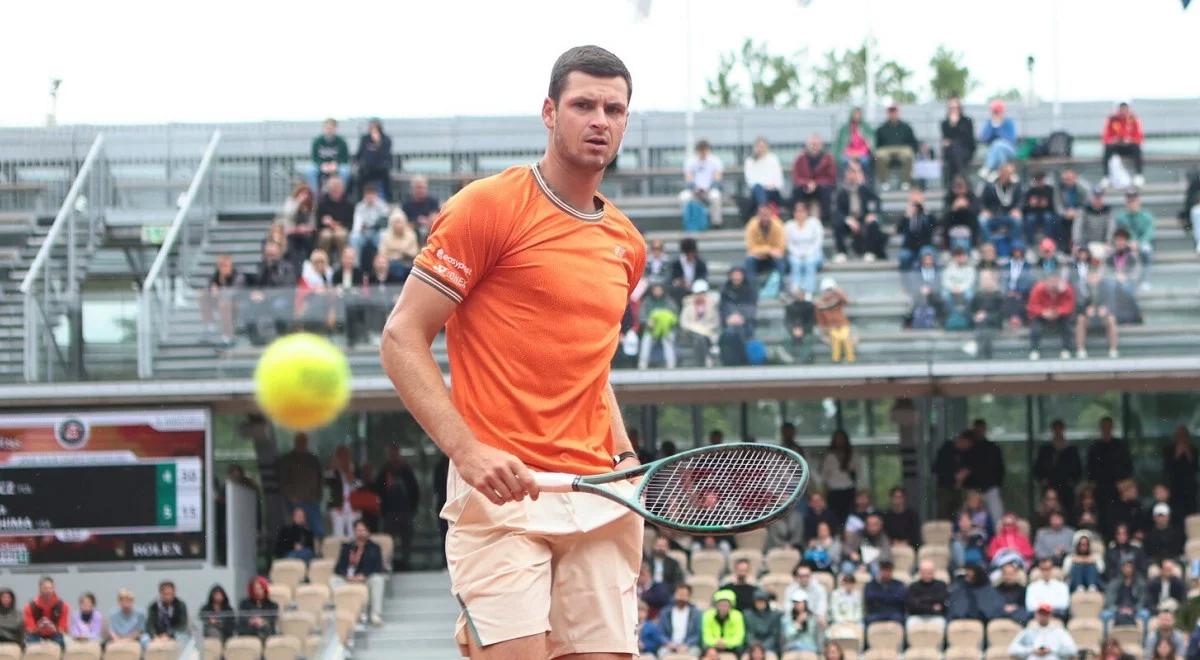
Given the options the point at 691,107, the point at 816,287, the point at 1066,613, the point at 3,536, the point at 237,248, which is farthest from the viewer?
the point at 691,107

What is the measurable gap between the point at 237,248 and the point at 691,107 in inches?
302

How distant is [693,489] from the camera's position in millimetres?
6016

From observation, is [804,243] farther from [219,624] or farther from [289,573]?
[219,624]

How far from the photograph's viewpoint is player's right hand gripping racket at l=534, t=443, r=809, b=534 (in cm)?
584

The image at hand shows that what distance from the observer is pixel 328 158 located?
27.4 m

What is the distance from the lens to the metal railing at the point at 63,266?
78.7 ft

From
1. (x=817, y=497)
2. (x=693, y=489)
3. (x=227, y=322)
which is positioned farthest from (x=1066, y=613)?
(x=693, y=489)

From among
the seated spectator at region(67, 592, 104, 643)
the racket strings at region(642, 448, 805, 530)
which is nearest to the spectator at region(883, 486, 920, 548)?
the seated spectator at region(67, 592, 104, 643)

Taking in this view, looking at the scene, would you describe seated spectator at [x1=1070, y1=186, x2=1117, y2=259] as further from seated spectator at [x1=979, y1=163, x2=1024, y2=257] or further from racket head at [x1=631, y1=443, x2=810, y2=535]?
racket head at [x1=631, y1=443, x2=810, y2=535]

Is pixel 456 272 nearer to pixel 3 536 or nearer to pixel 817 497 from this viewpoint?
pixel 817 497

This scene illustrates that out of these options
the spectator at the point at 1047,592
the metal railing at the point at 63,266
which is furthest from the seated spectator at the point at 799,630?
the metal railing at the point at 63,266

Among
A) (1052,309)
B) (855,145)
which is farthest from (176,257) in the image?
(1052,309)

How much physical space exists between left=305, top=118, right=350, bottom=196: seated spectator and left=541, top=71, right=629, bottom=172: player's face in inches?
840

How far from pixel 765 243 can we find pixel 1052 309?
3.49 meters
